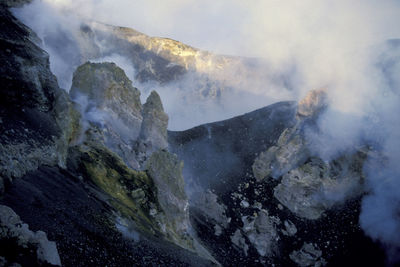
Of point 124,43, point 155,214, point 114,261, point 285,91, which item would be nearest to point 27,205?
point 114,261

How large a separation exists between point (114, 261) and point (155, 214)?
11.6 meters

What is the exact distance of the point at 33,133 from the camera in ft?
45.4

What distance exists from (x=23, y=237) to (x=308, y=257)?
44.4 m

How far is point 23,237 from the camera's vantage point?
24.7ft

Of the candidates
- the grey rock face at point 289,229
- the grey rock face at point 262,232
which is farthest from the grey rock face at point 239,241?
the grey rock face at point 289,229

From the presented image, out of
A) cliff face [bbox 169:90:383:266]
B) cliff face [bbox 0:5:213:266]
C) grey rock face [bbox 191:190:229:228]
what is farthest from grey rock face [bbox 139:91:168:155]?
grey rock face [bbox 191:190:229:228]

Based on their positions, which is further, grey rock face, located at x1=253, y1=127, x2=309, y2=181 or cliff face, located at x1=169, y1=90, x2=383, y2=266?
grey rock face, located at x1=253, y1=127, x2=309, y2=181

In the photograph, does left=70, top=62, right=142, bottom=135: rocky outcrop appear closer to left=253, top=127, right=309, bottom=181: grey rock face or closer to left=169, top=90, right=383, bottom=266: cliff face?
left=169, top=90, right=383, bottom=266: cliff face

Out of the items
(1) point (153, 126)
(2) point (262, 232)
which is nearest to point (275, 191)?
(2) point (262, 232)

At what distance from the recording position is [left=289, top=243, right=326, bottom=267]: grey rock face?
1640 inches

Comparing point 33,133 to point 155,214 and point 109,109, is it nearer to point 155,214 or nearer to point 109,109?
point 155,214

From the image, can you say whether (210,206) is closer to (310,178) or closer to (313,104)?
(310,178)

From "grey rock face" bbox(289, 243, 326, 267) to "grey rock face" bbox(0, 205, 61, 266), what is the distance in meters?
42.2

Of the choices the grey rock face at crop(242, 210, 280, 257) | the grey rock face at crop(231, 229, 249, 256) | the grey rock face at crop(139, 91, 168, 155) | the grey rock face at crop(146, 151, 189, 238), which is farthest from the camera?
the grey rock face at crop(242, 210, 280, 257)
